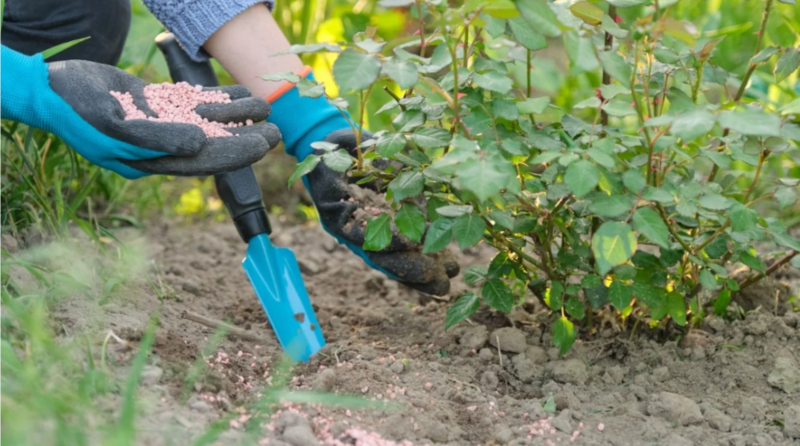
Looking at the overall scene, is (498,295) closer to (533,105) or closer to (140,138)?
(533,105)

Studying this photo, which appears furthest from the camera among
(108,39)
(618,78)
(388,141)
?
(108,39)

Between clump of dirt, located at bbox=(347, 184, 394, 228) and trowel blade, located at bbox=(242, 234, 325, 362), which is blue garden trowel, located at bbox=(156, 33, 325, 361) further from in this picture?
clump of dirt, located at bbox=(347, 184, 394, 228)

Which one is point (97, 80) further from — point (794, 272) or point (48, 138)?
point (794, 272)

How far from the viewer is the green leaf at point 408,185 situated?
3.94 feet

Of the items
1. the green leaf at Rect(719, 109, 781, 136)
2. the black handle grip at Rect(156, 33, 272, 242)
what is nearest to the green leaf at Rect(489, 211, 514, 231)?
the green leaf at Rect(719, 109, 781, 136)

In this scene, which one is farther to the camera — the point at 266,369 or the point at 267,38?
the point at 267,38

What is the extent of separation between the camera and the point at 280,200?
8.07 feet

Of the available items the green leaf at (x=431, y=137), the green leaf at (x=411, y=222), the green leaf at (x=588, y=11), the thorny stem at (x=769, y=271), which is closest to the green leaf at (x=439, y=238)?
the green leaf at (x=411, y=222)

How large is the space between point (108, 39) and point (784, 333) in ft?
4.96

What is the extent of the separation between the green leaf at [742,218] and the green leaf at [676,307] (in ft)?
0.76

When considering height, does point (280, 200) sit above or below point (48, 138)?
below

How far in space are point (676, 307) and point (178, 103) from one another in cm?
94

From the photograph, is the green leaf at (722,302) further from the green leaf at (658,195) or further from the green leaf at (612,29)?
the green leaf at (612,29)

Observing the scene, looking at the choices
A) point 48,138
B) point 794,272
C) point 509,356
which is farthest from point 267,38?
point 794,272
